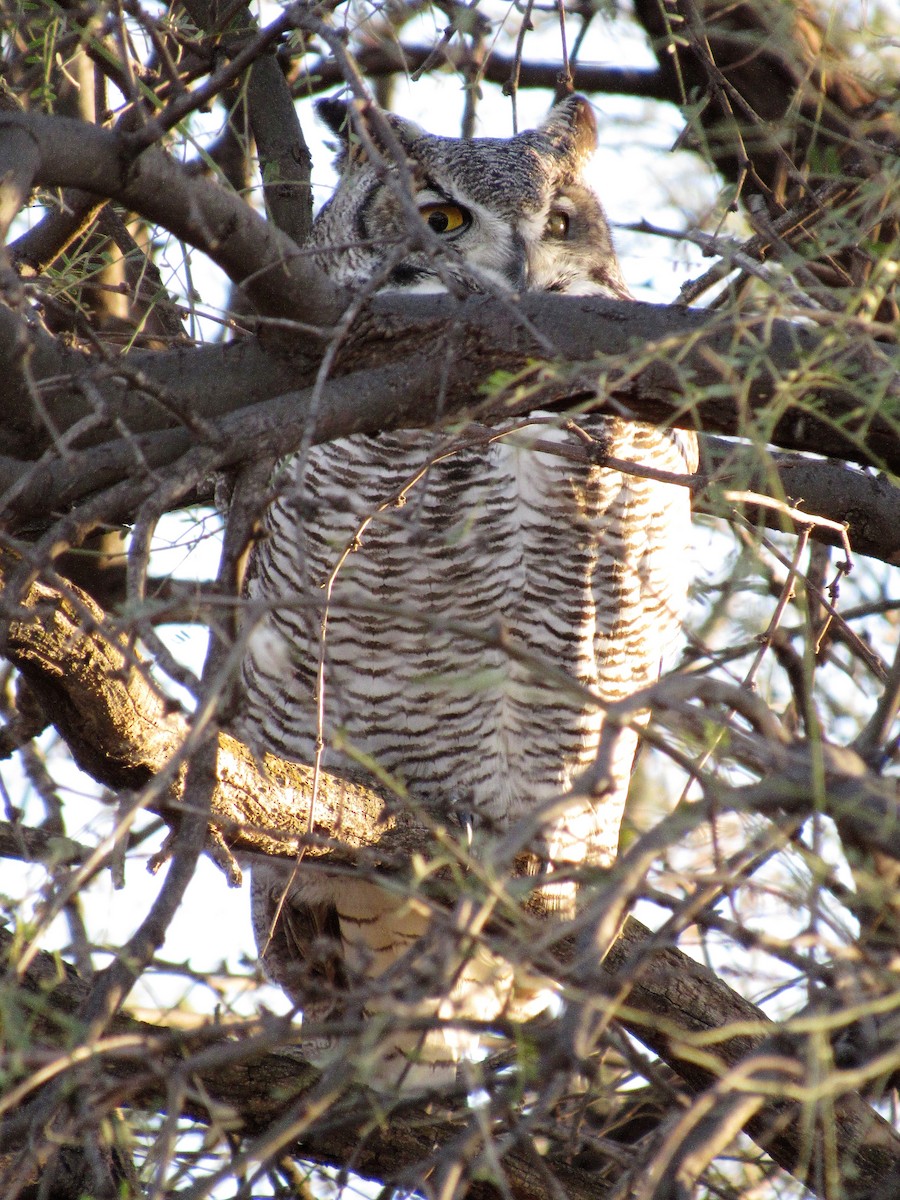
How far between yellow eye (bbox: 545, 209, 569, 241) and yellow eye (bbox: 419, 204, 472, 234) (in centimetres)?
20

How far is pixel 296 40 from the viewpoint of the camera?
1938 millimetres

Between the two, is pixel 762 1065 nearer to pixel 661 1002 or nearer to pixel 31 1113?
pixel 31 1113

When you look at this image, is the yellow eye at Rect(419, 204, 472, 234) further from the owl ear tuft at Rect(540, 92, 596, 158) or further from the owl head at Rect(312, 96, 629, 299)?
the owl ear tuft at Rect(540, 92, 596, 158)

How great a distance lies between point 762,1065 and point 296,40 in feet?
5.04

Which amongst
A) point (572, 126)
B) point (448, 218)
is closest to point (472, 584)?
point (448, 218)

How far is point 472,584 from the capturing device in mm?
2721

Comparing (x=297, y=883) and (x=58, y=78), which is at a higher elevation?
(x=58, y=78)

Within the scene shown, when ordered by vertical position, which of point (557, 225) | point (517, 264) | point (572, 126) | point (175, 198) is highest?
point (572, 126)

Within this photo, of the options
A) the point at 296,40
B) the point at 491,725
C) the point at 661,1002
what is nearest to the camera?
the point at 296,40

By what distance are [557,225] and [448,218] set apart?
0.89 feet

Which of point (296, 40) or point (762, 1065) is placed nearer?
point (762, 1065)

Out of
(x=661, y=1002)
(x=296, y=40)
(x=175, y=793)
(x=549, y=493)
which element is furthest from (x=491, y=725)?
(x=296, y=40)

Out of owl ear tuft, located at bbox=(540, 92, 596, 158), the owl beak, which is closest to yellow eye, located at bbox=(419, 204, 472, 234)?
the owl beak

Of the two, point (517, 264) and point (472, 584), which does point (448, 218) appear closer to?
point (517, 264)
